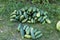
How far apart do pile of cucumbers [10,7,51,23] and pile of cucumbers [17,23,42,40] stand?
1.13 feet

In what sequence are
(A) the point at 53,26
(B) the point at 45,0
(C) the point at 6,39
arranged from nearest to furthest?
(C) the point at 6,39
(A) the point at 53,26
(B) the point at 45,0

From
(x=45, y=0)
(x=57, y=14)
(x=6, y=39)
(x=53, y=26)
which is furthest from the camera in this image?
(x=45, y=0)

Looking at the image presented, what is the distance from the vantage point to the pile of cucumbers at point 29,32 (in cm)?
405

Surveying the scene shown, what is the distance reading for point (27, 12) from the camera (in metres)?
4.79

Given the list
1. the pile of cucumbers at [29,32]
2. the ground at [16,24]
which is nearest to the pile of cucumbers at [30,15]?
the ground at [16,24]

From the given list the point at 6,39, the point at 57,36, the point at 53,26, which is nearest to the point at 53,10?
the point at 53,26

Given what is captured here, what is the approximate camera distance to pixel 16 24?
4594 mm

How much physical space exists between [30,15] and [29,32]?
0.77m

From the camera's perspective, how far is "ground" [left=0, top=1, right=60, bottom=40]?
4.19m

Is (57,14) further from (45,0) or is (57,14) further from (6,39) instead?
(6,39)

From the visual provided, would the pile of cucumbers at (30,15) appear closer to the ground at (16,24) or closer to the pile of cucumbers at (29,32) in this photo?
the ground at (16,24)

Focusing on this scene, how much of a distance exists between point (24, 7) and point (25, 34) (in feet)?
4.04

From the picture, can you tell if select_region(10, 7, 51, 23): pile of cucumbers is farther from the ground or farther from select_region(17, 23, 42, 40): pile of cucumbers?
select_region(17, 23, 42, 40): pile of cucumbers

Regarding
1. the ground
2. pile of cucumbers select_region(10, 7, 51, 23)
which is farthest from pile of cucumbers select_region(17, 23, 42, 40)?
pile of cucumbers select_region(10, 7, 51, 23)
